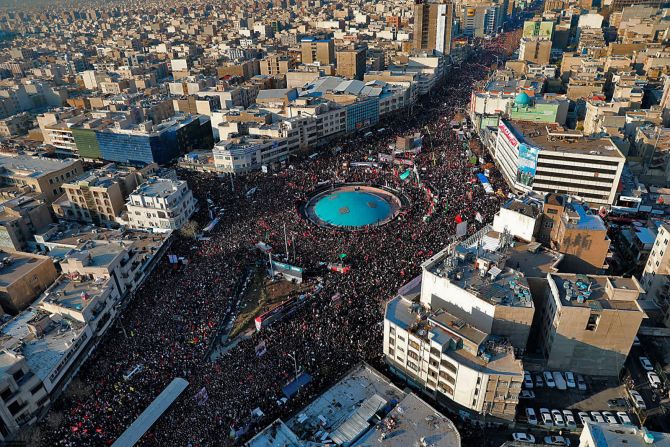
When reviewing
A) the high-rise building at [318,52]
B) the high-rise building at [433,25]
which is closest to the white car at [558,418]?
the high-rise building at [318,52]

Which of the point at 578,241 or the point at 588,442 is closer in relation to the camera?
the point at 588,442

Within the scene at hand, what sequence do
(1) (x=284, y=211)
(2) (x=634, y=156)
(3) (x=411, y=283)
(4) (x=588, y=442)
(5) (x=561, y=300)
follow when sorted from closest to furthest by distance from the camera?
(4) (x=588, y=442)
(5) (x=561, y=300)
(3) (x=411, y=283)
(1) (x=284, y=211)
(2) (x=634, y=156)

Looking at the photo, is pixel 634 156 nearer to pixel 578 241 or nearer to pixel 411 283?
pixel 578 241

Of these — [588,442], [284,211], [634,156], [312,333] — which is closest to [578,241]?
[588,442]

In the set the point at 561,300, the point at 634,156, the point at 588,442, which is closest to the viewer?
the point at 588,442

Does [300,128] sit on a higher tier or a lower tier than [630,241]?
higher

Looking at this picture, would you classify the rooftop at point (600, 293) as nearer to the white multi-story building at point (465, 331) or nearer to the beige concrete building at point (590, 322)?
the beige concrete building at point (590, 322)
